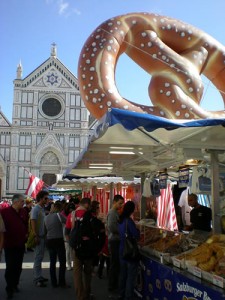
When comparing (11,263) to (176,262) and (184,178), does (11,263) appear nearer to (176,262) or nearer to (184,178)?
(176,262)

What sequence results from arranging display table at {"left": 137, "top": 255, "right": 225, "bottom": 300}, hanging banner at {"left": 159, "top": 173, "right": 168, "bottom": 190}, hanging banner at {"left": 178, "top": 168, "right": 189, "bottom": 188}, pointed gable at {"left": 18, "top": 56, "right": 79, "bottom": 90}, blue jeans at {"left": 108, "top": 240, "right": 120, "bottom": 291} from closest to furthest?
display table at {"left": 137, "top": 255, "right": 225, "bottom": 300} → blue jeans at {"left": 108, "top": 240, "right": 120, "bottom": 291} → hanging banner at {"left": 178, "top": 168, "right": 189, "bottom": 188} → hanging banner at {"left": 159, "top": 173, "right": 168, "bottom": 190} → pointed gable at {"left": 18, "top": 56, "right": 79, "bottom": 90}

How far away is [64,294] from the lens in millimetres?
5430

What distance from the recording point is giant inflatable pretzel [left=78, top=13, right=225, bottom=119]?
18.9 feet

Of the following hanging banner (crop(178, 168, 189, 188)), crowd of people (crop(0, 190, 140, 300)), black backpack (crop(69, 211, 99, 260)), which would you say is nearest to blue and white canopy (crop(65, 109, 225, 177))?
hanging banner (crop(178, 168, 189, 188))

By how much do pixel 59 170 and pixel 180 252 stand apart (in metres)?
34.4

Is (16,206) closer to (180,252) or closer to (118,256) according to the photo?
(118,256)

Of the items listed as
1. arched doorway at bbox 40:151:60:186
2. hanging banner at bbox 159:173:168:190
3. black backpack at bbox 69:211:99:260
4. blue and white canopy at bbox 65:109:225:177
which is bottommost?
black backpack at bbox 69:211:99:260

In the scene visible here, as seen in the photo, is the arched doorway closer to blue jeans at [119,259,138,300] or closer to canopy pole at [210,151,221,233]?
blue jeans at [119,259,138,300]

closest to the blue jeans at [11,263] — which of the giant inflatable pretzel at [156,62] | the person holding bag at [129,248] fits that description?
the person holding bag at [129,248]

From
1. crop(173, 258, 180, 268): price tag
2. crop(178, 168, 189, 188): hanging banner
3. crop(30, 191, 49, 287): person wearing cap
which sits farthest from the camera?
crop(30, 191, 49, 287): person wearing cap

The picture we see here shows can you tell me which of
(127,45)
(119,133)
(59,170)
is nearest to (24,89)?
(59,170)

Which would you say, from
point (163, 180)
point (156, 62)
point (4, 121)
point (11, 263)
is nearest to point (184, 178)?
point (163, 180)

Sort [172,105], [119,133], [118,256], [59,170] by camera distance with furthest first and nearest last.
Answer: [59,170] → [172,105] → [118,256] → [119,133]

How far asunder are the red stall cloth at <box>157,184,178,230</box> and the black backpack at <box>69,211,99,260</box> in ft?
11.7
